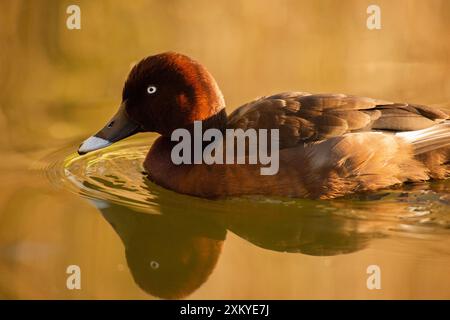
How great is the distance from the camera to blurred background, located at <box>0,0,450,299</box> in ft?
19.0

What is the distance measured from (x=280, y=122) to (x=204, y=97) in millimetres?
694

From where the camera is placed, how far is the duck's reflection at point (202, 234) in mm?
5750

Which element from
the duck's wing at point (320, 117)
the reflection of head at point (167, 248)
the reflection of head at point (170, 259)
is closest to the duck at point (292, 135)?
the duck's wing at point (320, 117)

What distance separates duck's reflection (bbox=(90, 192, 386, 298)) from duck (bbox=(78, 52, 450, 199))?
0.20 m

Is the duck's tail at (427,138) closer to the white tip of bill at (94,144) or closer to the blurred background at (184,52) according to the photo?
the blurred background at (184,52)

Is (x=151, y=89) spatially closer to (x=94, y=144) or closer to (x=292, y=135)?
(x=94, y=144)

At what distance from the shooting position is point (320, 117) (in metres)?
6.82

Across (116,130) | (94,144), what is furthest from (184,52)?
(94,144)

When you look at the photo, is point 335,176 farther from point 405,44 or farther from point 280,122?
point 405,44

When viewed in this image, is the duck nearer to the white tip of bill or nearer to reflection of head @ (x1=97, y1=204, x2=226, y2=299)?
the white tip of bill

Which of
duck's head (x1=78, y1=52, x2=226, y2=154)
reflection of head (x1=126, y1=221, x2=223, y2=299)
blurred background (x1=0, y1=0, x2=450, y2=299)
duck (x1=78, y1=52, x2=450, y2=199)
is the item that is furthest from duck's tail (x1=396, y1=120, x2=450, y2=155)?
reflection of head (x1=126, y1=221, x2=223, y2=299)

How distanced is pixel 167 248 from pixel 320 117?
1646mm

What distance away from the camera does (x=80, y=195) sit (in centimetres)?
699

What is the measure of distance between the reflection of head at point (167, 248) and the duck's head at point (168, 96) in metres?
0.86
